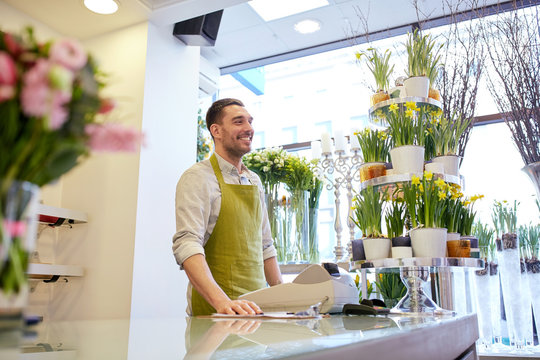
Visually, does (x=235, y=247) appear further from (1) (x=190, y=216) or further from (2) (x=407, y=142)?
(2) (x=407, y=142)

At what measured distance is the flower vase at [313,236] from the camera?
123 inches

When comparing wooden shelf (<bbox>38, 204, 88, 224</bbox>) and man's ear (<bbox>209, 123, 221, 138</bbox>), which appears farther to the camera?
wooden shelf (<bbox>38, 204, 88, 224</bbox>)

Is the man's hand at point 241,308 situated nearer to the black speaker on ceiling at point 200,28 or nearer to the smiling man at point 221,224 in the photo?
the smiling man at point 221,224

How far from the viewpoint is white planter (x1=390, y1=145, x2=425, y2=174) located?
1917mm

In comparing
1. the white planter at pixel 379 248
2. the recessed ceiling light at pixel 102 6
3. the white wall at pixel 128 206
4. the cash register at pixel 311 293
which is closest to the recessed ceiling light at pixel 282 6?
the white wall at pixel 128 206

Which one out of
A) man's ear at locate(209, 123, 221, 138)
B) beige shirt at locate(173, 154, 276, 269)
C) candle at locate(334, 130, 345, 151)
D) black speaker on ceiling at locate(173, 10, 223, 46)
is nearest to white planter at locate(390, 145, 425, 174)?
beige shirt at locate(173, 154, 276, 269)

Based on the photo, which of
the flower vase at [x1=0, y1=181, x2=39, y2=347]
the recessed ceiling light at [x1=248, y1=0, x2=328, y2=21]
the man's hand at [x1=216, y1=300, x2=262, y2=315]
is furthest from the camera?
the recessed ceiling light at [x1=248, y1=0, x2=328, y2=21]

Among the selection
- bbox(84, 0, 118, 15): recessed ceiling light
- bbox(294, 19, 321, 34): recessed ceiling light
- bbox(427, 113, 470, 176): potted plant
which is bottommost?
bbox(427, 113, 470, 176): potted plant

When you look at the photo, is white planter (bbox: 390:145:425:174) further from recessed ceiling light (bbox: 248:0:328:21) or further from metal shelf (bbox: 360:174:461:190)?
recessed ceiling light (bbox: 248:0:328:21)

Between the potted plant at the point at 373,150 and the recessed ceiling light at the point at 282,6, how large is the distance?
2208 mm

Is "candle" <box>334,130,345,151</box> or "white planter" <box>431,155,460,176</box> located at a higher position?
"candle" <box>334,130,345,151</box>

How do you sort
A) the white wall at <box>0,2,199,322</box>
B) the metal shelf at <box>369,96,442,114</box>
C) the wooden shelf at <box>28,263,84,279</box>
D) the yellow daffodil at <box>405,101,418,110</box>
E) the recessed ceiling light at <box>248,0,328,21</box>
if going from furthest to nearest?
1. the recessed ceiling light at <box>248,0,328,21</box>
2. the white wall at <box>0,2,199,322</box>
3. the wooden shelf at <box>28,263,84,279</box>
4. the metal shelf at <box>369,96,442,114</box>
5. the yellow daffodil at <box>405,101,418,110</box>

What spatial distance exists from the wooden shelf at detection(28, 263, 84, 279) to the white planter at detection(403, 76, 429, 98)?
212 cm

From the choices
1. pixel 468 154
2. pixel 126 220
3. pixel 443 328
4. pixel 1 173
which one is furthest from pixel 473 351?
pixel 468 154
